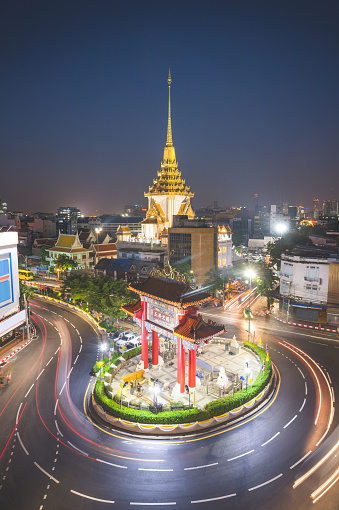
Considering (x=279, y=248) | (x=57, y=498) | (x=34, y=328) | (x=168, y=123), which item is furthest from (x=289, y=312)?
(x=168, y=123)

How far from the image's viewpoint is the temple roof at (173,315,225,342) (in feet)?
77.9

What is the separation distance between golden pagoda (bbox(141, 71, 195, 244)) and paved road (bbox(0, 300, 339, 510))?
56.6 metres

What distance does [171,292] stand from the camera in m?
26.1

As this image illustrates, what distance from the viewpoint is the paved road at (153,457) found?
16828mm

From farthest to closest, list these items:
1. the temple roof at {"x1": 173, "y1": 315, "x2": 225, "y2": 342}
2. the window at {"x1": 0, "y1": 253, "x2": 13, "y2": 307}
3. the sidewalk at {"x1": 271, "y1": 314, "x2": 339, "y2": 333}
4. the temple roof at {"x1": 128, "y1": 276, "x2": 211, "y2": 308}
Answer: the sidewalk at {"x1": 271, "y1": 314, "x2": 339, "y2": 333}, the window at {"x1": 0, "y1": 253, "x2": 13, "y2": 307}, the temple roof at {"x1": 128, "y1": 276, "x2": 211, "y2": 308}, the temple roof at {"x1": 173, "y1": 315, "x2": 225, "y2": 342}

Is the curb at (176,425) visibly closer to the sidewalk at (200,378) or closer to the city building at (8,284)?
the sidewalk at (200,378)

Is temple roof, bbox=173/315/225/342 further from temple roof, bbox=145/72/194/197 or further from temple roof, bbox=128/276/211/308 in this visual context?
temple roof, bbox=145/72/194/197

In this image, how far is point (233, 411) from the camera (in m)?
23.5

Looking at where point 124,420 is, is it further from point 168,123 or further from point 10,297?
point 168,123

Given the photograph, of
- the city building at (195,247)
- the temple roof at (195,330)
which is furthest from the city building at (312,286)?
the temple roof at (195,330)

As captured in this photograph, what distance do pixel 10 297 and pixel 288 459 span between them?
84.4 feet

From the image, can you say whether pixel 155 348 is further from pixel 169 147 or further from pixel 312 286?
pixel 169 147

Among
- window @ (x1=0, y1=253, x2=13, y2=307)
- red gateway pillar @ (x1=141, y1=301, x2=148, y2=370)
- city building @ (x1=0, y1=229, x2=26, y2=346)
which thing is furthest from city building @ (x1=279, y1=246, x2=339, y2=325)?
window @ (x1=0, y1=253, x2=13, y2=307)

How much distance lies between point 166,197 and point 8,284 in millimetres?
57702
